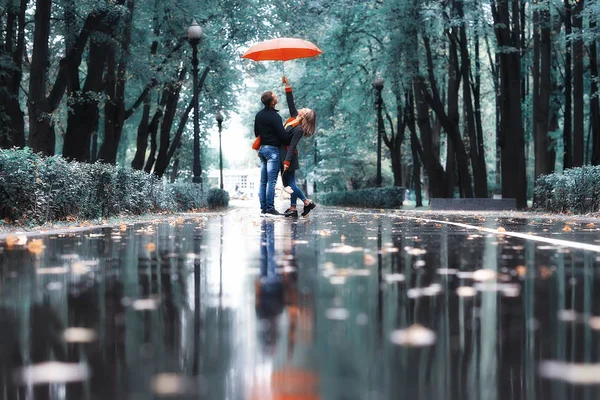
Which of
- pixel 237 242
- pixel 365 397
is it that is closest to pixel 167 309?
pixel 365 397

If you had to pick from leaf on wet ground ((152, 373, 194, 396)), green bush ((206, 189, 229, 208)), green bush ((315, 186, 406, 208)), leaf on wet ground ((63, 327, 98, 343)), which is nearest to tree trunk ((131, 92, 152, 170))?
green bush ((206, 189, 229, 208))

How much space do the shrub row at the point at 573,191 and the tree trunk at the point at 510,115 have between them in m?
6.95

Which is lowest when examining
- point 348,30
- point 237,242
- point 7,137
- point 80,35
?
point 237,242

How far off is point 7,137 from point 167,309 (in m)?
19.5

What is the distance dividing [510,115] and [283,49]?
1156 centimetres

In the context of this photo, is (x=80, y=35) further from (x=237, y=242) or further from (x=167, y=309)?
(x=167, y=309)

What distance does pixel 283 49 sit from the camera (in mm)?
20172

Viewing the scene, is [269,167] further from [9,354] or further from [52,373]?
[52,373]

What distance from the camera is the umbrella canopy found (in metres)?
19.3

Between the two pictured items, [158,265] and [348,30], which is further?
[348,30]

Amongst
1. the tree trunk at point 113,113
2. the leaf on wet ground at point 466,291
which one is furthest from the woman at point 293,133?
the leaf on wet ground at point 466,291

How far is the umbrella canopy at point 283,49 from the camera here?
19.3 metres

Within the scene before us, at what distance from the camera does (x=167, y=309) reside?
4.46 meters

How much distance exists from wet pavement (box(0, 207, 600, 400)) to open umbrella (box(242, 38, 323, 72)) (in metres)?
12.6
